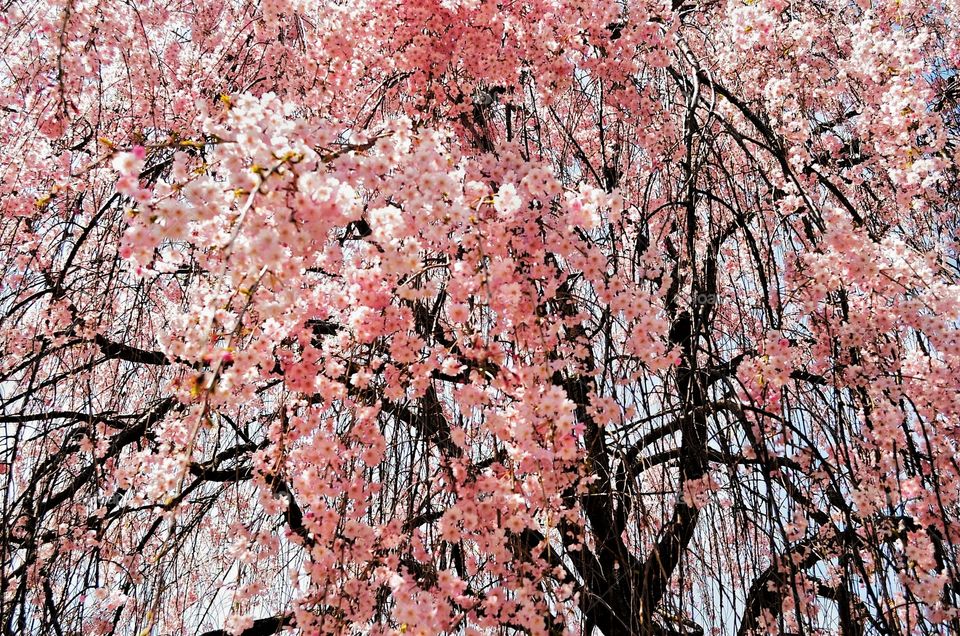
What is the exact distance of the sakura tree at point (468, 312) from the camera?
1.83m

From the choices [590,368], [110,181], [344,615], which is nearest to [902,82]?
[590,368]

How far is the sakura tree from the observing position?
71.9 inches

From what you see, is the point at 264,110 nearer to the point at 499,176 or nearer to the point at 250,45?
the point at 499,176

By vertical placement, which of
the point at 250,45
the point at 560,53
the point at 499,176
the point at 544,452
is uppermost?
the point at 250,45

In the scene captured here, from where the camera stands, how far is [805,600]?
2.82 meters

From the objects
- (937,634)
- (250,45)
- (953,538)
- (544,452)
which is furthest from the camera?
(250,45)

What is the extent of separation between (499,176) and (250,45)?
1661 millimetres

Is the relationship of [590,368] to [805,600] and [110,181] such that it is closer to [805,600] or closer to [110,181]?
[805,600]

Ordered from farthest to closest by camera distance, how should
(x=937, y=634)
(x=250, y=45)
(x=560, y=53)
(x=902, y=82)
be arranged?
(x=250, y=45), (x=902, y=82), (x=560, y=53), (x=937, y=634)

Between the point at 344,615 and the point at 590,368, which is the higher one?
the point at 590,368

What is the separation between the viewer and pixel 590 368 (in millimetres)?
2736

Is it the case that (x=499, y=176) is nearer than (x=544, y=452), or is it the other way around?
(x=544, y=452)

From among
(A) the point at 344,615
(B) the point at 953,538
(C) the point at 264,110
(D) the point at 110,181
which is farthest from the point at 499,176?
(B) the point at 953,538

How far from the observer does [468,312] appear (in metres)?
2.04
